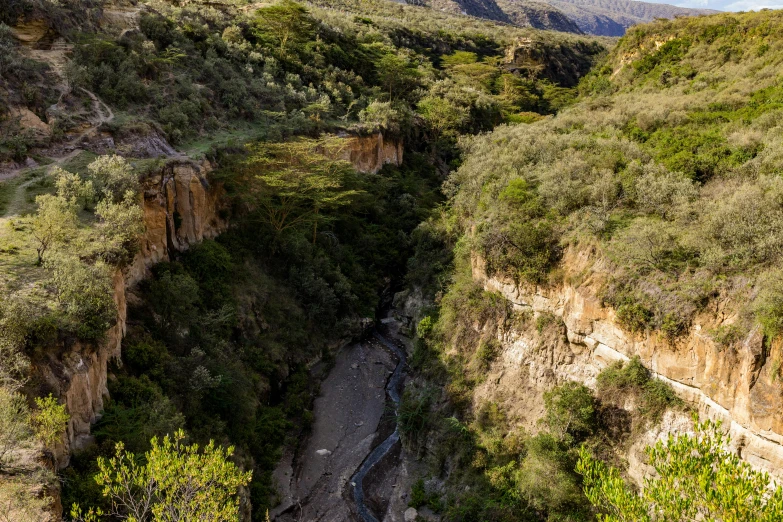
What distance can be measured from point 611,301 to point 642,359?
6.69ft

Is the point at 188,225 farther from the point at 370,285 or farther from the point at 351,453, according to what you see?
the point at 351,453

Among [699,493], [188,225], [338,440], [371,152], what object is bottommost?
[338,440]

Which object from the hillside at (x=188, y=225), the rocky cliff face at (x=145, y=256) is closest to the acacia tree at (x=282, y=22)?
the hillside at (x=188, y=225)

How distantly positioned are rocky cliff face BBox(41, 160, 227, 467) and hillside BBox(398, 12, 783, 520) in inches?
470

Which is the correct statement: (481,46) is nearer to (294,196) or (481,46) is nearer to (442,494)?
(294,196)

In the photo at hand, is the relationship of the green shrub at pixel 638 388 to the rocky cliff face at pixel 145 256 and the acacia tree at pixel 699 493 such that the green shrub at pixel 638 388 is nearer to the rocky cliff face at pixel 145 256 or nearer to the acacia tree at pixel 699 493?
the acacia tree at pixel 699 493

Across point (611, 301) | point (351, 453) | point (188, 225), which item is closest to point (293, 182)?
point (188, 225)

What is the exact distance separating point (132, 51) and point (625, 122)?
27843 millimetres

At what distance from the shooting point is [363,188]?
32.9 meters

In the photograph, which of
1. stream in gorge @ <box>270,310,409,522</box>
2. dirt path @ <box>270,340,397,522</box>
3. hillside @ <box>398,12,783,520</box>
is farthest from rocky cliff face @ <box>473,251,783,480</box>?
dirt path @ <box>270,340,397,522</box>

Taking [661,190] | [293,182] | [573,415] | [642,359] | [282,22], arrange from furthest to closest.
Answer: [282,22], [293,182], [661,190], [573,415], [642,359]

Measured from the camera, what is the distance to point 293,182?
2512 centimetres

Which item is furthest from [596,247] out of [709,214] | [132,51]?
[132,51]

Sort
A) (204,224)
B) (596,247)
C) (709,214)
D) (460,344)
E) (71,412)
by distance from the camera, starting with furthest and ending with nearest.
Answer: (204,224) → (460,344) → (596,247) → (709,214) → (71,412)
